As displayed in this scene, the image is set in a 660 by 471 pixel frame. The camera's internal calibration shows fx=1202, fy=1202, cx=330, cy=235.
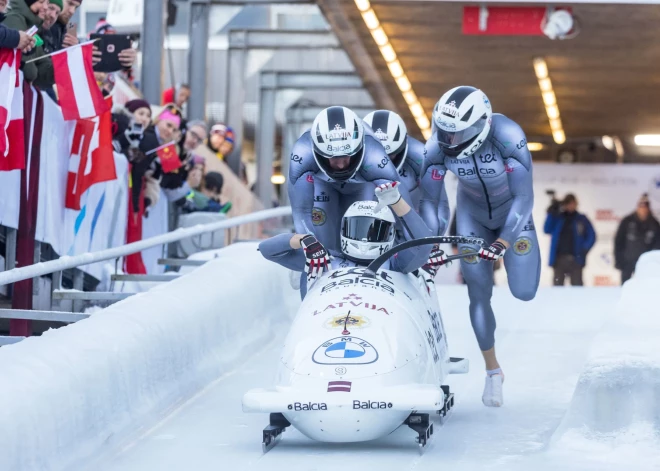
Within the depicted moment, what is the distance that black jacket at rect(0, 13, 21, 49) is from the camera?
5215 millimetres

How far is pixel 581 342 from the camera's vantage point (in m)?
6.94

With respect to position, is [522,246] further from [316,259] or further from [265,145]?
[265,145]

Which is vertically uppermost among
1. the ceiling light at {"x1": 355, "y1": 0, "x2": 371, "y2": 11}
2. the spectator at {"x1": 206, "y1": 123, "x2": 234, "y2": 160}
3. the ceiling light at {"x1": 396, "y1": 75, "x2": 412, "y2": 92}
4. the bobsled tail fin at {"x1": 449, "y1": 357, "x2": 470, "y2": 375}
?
the ceiling light at {"x1": 355, "y1": 0, "x2": 371, "y2": 11}

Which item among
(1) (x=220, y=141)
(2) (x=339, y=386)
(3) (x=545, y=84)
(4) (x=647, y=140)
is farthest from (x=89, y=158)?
(4) (x=647, y=140)

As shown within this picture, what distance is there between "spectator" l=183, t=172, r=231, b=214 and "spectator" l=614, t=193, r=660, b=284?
14.4ft

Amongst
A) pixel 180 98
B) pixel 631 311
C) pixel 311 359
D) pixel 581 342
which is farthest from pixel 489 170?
pixel 180 98

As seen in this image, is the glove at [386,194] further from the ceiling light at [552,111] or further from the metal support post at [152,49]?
the ceiling light at [552,111]

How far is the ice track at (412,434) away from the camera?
392 cm

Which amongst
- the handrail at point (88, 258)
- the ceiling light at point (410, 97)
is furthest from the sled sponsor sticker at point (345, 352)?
the ceiling light at point (410, 97)

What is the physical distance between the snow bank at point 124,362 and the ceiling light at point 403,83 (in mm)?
7847

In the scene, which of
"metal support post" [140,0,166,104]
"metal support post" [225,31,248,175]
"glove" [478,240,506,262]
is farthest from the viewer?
"metal support post" [225,31,248,175]

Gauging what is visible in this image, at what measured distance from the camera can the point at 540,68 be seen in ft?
45.1

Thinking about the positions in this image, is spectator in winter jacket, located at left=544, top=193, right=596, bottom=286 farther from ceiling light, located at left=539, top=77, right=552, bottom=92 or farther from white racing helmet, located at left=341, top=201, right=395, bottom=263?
white racing helmet, located at left=341, top=201, right=395, bottom=263

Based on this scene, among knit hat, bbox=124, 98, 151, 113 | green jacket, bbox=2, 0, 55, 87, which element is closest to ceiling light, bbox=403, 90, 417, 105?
knit hat, bbox=124, 98, 151, 113
